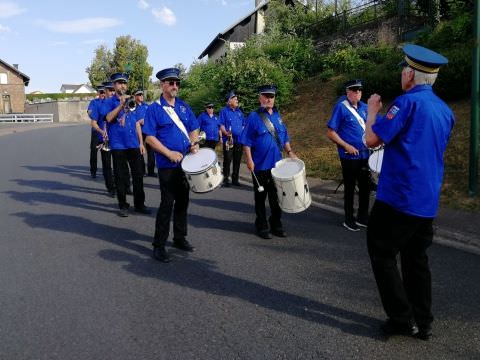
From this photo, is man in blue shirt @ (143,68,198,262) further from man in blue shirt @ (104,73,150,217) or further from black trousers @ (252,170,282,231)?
man in blue shirt @ (104,73,150,217)

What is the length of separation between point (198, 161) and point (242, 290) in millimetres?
1657

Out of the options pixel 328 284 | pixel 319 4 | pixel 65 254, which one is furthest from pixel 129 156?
pixel 319 4

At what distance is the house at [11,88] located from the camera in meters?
68.9

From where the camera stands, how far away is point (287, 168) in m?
5.97

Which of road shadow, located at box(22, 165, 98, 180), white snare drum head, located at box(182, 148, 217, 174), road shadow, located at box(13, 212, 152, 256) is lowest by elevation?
road shadow, located at box(13, 212, 152, 256)

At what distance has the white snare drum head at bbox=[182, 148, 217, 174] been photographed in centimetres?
538

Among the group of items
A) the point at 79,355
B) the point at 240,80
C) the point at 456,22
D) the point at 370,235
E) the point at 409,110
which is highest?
the point at 456,22

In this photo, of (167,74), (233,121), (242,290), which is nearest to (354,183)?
(242,290)

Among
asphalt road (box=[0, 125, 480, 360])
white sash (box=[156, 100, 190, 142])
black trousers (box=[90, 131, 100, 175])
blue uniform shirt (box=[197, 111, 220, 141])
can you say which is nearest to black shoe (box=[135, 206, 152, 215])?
asphalt road (box=[0, 125, 480, 360])

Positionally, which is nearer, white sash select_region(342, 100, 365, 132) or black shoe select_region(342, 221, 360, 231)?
white sash select_region(342, 100, 365, 132)

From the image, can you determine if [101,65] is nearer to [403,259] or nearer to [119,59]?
[119,59]

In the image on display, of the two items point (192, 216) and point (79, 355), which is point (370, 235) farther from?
point (192, 216)

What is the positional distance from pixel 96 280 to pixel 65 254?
1.08 m

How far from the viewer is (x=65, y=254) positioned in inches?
226
